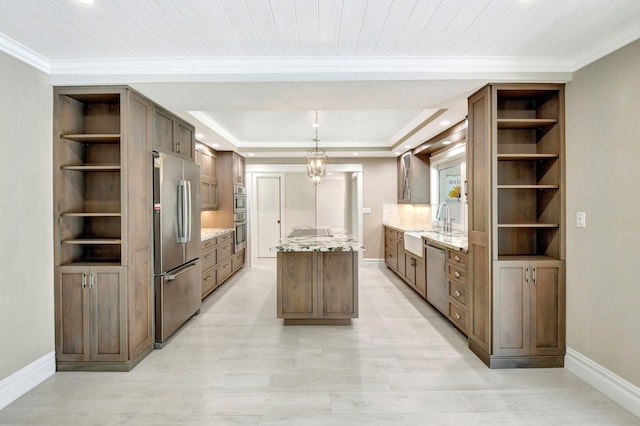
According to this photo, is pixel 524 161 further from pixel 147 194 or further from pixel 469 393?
pixel 147 194

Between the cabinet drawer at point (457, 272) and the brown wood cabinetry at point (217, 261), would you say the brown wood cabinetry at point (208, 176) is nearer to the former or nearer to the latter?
the brown wood cabinetry at point (217, 261)

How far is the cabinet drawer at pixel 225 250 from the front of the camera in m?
5.19

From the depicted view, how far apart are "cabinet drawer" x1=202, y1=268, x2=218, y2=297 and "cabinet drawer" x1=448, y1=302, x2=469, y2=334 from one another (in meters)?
3.20

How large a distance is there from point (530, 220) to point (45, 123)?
14.0ft

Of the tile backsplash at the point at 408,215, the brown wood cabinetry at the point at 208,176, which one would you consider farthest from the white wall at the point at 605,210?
the brown wood cabinetry at the point at 208,176

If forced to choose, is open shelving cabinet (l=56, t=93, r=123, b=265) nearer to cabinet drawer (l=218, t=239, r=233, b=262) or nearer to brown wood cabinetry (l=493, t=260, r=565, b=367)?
cabinet drawer (l=218, t=239, r=233, b=262)

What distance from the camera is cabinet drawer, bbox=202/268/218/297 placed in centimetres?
449

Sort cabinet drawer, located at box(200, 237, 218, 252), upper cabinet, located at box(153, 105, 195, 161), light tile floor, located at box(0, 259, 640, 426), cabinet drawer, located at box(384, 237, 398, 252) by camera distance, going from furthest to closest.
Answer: cabinet drawer, located at box(384, 237, 398, 252) < cabinet drawer, located at box(200, 237, 218, 252) < upper cabinet, located at box(153, 105, 195, 161) < light tile floor, located at box(0, 259, 640, 426)

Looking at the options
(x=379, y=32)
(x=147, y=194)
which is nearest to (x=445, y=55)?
(x=379, y=32)

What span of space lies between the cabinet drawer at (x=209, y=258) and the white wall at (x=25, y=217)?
1.94 meters

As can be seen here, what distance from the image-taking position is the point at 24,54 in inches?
92.9

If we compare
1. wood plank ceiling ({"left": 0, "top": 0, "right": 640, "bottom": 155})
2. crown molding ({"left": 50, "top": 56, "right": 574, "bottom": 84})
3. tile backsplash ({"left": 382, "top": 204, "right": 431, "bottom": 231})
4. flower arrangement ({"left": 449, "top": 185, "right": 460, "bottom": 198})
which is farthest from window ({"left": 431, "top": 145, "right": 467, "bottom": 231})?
crown molding ({"left": 50, "top": 56, "right": 574, "bottom": 84})

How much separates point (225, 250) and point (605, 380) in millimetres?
4887

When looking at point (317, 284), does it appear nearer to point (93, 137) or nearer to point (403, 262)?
point (403, 262)
